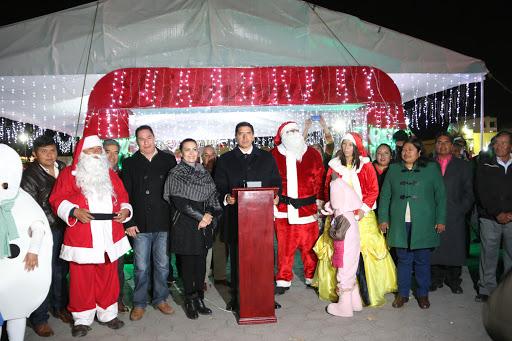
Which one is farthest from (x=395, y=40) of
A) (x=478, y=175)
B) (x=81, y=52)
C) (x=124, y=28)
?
(x=81, y=52)

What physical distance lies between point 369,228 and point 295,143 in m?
1.38

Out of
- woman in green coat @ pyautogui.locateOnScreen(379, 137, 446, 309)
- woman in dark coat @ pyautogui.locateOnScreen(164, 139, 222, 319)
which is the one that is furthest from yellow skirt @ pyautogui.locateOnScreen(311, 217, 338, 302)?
woman in dark coat @ pyautogui.locateOnScreen(164, 139, 222, 319)

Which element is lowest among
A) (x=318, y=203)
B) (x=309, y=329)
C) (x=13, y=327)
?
(x=309, y=329)

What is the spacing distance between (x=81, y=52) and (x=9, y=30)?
129cm

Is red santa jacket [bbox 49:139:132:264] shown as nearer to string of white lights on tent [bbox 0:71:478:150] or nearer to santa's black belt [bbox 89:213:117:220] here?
santa's black belt [bbox 89:213:117:220]

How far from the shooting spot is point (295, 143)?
5328 millimetres

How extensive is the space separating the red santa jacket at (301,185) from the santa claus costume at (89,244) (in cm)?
202

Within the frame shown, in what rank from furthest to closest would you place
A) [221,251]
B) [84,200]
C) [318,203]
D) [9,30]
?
[9,30] < [221,251] < [318,203] < [84,200]

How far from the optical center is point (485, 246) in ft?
16.3

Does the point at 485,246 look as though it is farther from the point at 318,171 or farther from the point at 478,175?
the point at 318,171

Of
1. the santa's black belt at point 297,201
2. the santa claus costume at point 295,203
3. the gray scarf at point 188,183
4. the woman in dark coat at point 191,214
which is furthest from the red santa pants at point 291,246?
the gray scarf at point 188,183

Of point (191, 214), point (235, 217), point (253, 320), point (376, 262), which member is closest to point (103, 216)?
point (191, 214)

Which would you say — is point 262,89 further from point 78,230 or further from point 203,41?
point 78,230

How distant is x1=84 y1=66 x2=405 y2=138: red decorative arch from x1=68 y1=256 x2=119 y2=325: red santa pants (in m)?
3.61
